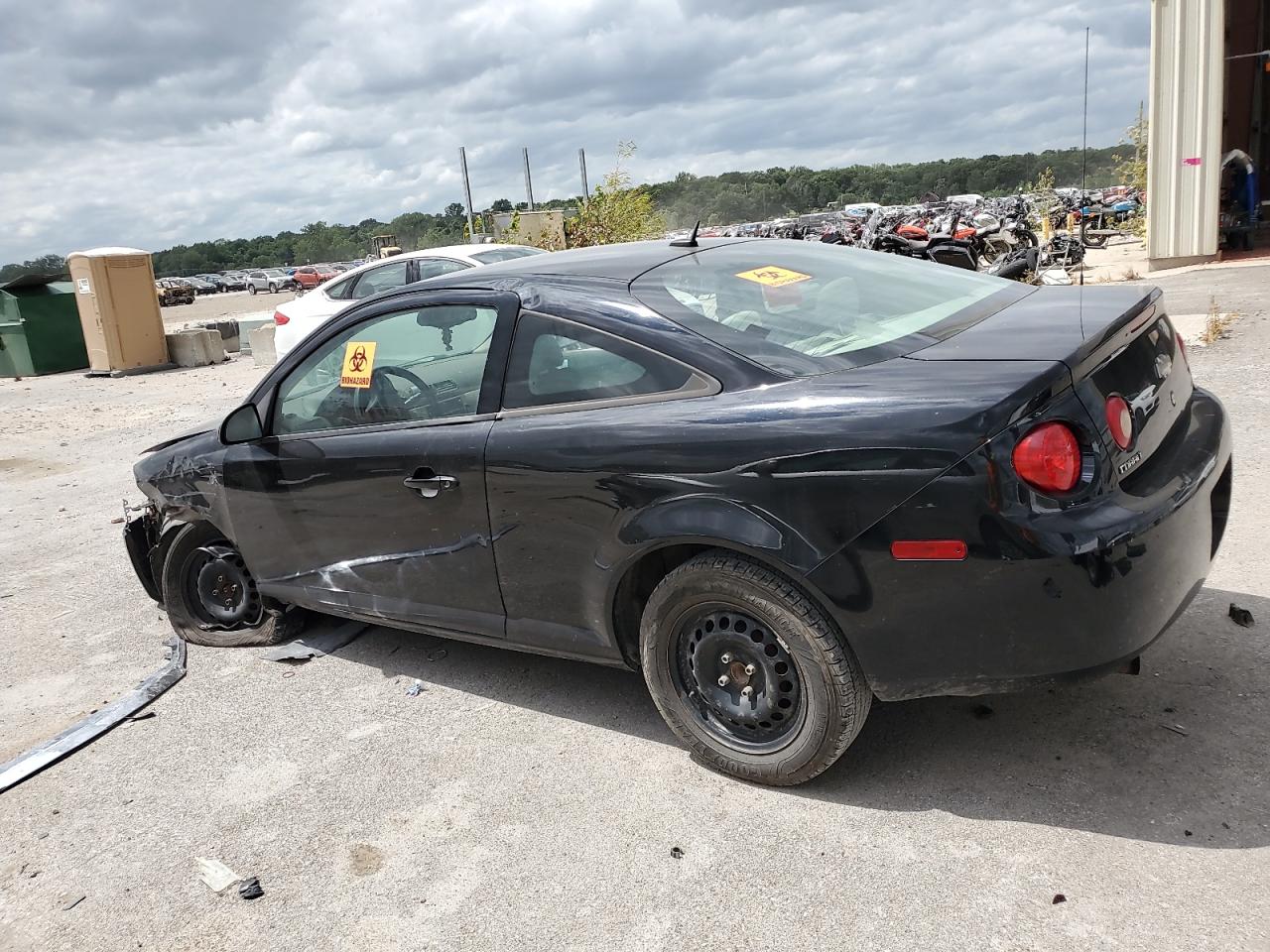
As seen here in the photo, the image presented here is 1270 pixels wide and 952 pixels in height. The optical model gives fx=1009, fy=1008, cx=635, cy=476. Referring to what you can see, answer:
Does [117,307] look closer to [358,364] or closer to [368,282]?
[368,282]

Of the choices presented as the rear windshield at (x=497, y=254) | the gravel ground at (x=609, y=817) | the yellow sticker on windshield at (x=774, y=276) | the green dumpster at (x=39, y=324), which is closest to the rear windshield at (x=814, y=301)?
the yellow sticker on windshield at (x=774, y=276)

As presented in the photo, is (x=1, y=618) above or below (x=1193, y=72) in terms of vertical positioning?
below

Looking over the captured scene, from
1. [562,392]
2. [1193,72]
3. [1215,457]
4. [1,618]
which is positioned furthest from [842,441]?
[1193,72]

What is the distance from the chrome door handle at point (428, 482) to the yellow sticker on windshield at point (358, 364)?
0.53 meters

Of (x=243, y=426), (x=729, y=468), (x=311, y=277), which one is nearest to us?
(x=729, y=468)

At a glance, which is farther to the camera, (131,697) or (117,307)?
(117,307)

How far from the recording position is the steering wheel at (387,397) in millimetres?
3674

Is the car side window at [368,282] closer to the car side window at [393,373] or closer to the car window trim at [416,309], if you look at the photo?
the car window trim at [416,309]

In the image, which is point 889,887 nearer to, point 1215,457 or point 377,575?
point 1215,457

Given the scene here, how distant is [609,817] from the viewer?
9.87 ft

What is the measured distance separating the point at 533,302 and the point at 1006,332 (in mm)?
1494

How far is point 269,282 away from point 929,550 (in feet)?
206

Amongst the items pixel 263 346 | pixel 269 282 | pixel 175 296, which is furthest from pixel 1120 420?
pixel 269 282

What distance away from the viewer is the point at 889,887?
2561mm
